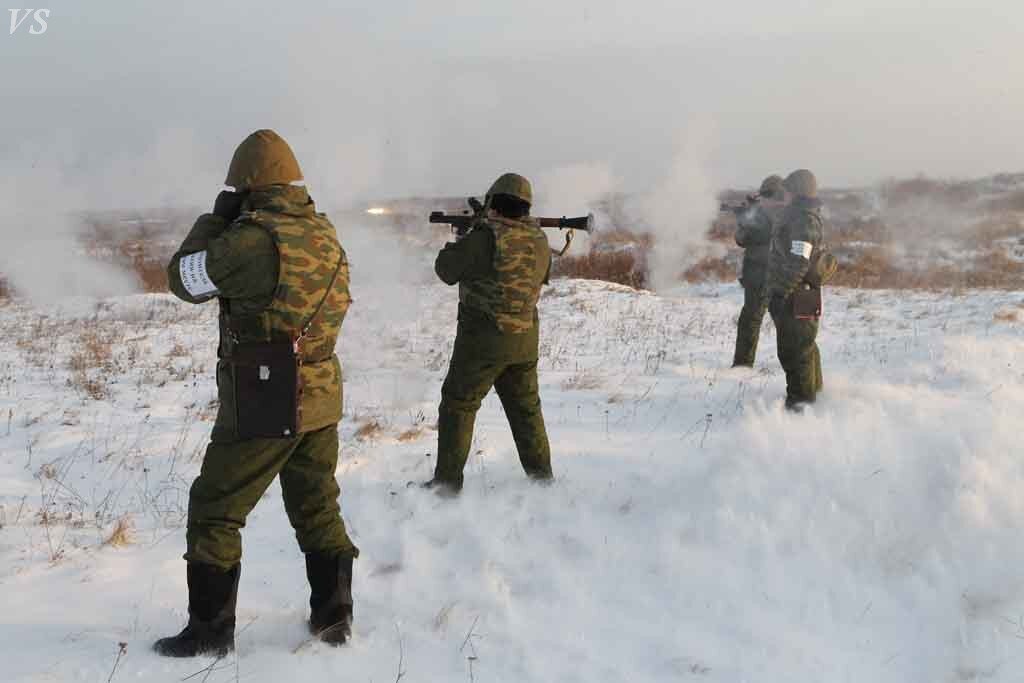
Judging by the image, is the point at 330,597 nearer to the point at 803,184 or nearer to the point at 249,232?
the point at 249,232

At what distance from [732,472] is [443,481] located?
6.27 feet

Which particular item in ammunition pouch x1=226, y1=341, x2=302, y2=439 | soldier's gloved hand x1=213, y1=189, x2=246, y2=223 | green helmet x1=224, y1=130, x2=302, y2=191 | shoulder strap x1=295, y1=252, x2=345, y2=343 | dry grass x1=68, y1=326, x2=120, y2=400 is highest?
green helmet x1=224, y1=130, x2=302, y2=191

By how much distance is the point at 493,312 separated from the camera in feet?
13.8

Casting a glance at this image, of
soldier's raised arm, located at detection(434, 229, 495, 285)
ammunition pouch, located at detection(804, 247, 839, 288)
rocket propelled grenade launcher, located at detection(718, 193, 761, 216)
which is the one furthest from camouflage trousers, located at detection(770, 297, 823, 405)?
soldier's raised arm, located at detection(434, 229, 495, 285)

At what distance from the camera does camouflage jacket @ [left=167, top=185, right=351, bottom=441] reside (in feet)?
8.57

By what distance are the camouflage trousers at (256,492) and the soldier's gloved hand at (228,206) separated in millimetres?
896

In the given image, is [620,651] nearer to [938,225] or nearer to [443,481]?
[443,481]

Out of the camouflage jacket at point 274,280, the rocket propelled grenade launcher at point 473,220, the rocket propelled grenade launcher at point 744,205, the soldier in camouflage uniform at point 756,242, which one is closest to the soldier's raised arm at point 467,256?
the rocket propelled grenade launcher at point 473,220

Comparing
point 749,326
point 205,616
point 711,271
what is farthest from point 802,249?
point 711,271

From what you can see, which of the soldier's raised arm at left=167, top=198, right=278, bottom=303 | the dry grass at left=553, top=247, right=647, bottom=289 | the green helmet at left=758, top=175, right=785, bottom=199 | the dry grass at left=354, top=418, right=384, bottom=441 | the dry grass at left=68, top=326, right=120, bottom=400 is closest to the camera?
the soldier's raised arm at left=167, top=198, right=278, bottom=303

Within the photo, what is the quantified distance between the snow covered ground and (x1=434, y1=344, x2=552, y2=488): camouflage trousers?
23 centimetres

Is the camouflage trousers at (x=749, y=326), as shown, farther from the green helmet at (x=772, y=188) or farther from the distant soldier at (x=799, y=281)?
the distant soldier at (x=799, y=281)

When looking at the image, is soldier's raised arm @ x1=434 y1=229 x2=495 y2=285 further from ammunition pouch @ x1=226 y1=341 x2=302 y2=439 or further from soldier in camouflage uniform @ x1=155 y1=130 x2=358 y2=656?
ammunition pouch @ x1=226 y1=341 x2=302 y2=439

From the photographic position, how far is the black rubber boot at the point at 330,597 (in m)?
2.99
